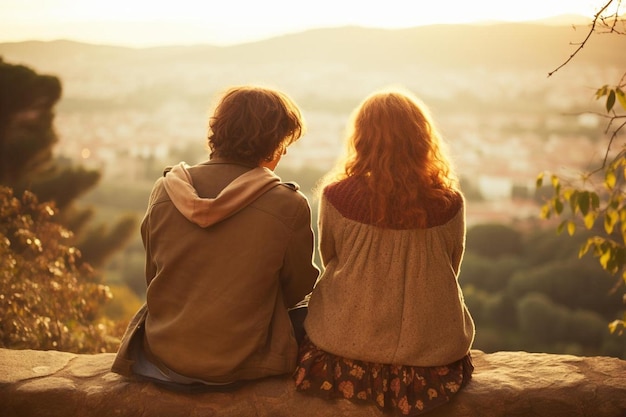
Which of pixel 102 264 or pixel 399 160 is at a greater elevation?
pixel 399 160

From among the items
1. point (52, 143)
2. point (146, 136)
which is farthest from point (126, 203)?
point (52, 143)

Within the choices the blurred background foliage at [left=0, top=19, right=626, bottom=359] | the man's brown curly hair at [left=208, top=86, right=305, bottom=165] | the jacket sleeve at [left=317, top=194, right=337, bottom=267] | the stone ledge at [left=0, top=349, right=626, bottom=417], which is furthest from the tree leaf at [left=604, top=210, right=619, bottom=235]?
the blurred background foliage at [left=0, top=19, right=626, bottom=359]

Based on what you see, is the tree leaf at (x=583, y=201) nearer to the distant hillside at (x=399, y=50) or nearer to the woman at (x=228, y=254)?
the woman at (x=228, y=254)

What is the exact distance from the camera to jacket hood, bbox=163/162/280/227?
2.02 m

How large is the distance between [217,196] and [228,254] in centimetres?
18

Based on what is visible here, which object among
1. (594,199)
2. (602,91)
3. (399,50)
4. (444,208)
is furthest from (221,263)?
(399,50)

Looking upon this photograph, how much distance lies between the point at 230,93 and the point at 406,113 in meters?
0.58

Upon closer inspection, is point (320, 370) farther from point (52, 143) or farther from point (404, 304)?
point (52, 143)

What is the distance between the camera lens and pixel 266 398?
215cm

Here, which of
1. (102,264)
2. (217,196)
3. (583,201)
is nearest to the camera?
(217,196)

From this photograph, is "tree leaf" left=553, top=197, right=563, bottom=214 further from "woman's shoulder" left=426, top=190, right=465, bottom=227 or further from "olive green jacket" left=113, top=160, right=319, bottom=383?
"olive green jacket" left=113, top=160, right=319, bottom=383

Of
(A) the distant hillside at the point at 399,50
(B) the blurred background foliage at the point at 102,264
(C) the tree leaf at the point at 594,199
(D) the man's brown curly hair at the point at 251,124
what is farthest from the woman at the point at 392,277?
(A) the distant hillside at the point at 399,50

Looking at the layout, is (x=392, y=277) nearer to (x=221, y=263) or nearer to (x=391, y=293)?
(x=391, y=293)

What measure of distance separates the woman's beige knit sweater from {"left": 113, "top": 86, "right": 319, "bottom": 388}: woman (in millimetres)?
130
